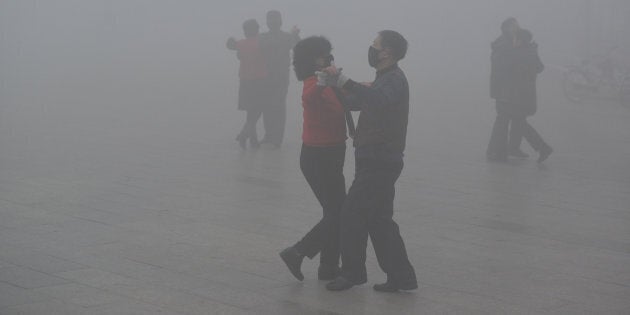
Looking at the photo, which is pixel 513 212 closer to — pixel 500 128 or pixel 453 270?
pixel 453 270

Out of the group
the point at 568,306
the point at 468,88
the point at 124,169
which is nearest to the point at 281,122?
the point at 124,169

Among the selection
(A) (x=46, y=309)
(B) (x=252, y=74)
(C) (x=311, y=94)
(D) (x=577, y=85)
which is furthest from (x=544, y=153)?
(D) (x=577, y=85)

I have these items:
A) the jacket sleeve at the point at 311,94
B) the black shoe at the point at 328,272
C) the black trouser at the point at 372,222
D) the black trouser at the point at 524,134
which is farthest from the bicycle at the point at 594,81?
the jacket sleeve at the point at 311,94

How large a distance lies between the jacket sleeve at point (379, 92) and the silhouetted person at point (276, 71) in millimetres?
8583

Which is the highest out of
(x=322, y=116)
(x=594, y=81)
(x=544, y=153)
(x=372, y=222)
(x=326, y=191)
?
(x=322, y=116)

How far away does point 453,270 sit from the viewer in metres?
7.38

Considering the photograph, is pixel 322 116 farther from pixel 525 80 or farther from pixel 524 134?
pixel 524 134

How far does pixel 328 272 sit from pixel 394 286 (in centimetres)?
49

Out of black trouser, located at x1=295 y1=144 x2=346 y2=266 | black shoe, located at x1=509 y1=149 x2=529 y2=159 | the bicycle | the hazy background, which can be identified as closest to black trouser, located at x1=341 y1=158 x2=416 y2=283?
black trouser, located at x1=295 y1=144 x2=346 y2=266

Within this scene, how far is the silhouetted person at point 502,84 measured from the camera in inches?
560

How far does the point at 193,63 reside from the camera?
29.7 metres

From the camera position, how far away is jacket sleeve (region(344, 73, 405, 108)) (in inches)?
251

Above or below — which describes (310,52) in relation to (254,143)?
above

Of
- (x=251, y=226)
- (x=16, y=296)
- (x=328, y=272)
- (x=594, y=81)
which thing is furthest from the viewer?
(x=594, y=81)
